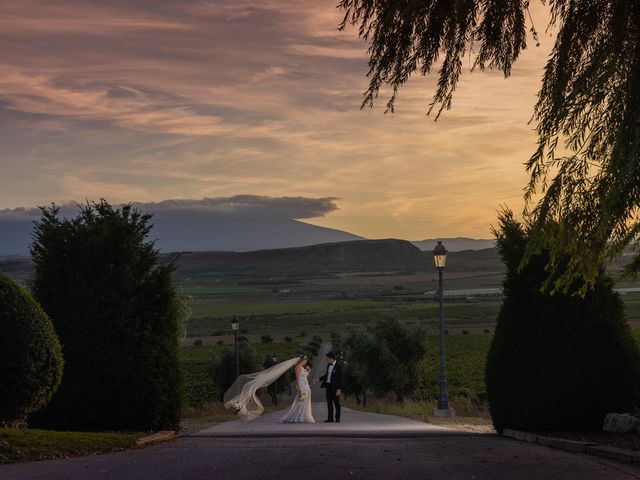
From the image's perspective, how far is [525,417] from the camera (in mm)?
16859

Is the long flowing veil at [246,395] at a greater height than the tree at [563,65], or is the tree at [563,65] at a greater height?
the tree at [563,65]

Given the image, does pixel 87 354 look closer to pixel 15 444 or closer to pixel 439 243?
pixel 15 444

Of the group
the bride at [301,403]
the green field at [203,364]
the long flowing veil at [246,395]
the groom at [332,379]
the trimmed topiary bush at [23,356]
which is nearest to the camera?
the trimmed topiary bush at [23,356]

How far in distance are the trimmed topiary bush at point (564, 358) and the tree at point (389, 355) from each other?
3902 cm

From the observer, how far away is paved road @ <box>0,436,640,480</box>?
1052 centimetres

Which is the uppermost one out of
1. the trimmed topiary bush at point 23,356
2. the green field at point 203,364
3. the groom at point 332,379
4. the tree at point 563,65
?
the tree at point 563,65

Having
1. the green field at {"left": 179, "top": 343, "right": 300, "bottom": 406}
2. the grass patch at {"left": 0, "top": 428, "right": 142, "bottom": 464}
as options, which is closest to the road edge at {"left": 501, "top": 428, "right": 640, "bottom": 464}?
the grass patch at {"left": 0, "top": 428, "right": 142, "bottom": 464}

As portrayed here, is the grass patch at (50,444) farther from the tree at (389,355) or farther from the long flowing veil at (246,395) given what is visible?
the tree at (389,355)

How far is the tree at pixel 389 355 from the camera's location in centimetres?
5591

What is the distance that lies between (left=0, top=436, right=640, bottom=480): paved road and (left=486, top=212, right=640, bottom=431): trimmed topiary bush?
92.7 inches

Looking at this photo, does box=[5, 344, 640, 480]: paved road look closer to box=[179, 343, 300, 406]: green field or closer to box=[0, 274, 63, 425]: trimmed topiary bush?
box=[0, 274, 63, 425]: trimmed topiary bush

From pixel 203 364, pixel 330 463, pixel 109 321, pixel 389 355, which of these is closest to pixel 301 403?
pixel 109 321

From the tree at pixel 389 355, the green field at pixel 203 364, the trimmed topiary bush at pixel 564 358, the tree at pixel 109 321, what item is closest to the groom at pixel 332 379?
the tree at pixel 109 321

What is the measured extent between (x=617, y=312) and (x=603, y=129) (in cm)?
572
